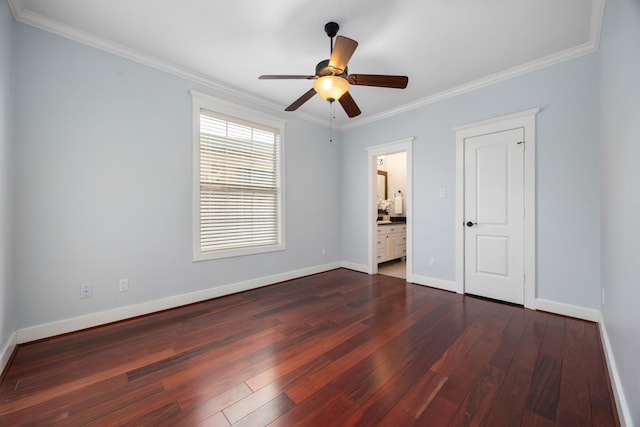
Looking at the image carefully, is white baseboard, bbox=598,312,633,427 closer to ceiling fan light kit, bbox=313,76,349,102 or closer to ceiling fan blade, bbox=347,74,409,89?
ceiling fan blade, bbox=347,74,409,89

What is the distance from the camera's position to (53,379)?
5.64ft

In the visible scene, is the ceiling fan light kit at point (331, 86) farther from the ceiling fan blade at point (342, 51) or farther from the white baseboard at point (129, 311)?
the white baseboard at point (129, 311)

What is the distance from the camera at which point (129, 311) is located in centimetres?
265

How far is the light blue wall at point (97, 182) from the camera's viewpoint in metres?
2.19

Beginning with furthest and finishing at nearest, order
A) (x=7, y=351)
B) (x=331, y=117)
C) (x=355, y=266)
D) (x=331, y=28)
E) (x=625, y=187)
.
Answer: (x=355, y=266) → (x=331, y=117) → (x=331, y=28) → (x=7, y=351) → (x=625, y=187)

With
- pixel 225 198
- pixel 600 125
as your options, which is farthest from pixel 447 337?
pixel 225 198

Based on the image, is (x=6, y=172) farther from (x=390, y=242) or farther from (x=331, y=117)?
(x=390, y=242)

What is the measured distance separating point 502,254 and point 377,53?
8.90 feet

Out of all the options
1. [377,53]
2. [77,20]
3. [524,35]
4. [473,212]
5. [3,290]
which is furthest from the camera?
[473,212]

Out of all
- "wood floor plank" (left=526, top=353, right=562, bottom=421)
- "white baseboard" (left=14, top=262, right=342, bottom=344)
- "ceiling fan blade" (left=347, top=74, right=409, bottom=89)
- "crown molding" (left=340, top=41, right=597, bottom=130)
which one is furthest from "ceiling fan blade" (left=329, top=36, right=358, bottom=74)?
"white baseboard" (left=14, top=262, right=342, bottom=344)

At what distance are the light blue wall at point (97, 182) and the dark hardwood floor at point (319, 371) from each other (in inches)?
15.8

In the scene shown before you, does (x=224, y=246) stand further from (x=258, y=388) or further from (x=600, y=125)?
(x=600, y=125)

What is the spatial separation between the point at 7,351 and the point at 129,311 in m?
0.82

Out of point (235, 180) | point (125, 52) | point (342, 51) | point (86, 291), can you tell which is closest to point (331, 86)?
point (342, 51)
